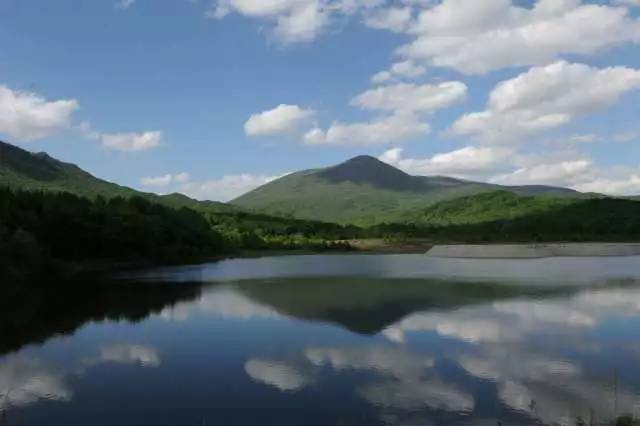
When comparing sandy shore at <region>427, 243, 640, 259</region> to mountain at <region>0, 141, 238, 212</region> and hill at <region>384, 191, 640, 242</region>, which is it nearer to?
hill at <region>384, 191, 640, 242</region>

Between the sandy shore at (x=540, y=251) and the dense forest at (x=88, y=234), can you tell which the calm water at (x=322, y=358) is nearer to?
the dense forest at (x=88, y=234)

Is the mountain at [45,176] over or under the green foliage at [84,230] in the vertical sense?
over

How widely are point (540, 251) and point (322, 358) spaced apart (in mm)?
76925

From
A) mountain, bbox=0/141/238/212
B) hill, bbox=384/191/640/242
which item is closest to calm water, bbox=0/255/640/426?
hill, bbox=384/191/640/242

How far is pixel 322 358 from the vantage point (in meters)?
18.6

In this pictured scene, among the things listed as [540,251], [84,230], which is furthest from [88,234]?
[540,251]

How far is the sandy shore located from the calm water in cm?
5121

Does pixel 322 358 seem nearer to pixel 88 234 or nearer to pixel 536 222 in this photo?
pixel 88 234

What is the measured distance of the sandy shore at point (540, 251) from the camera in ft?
286

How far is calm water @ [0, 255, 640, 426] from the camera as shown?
13.0 m

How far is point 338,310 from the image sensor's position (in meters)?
29.8

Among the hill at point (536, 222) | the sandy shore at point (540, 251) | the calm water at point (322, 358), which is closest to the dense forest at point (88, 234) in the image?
the calm water at point (322, 358)

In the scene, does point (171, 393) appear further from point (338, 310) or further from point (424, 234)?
point (424, 234)

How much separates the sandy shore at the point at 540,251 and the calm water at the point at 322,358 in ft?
168
